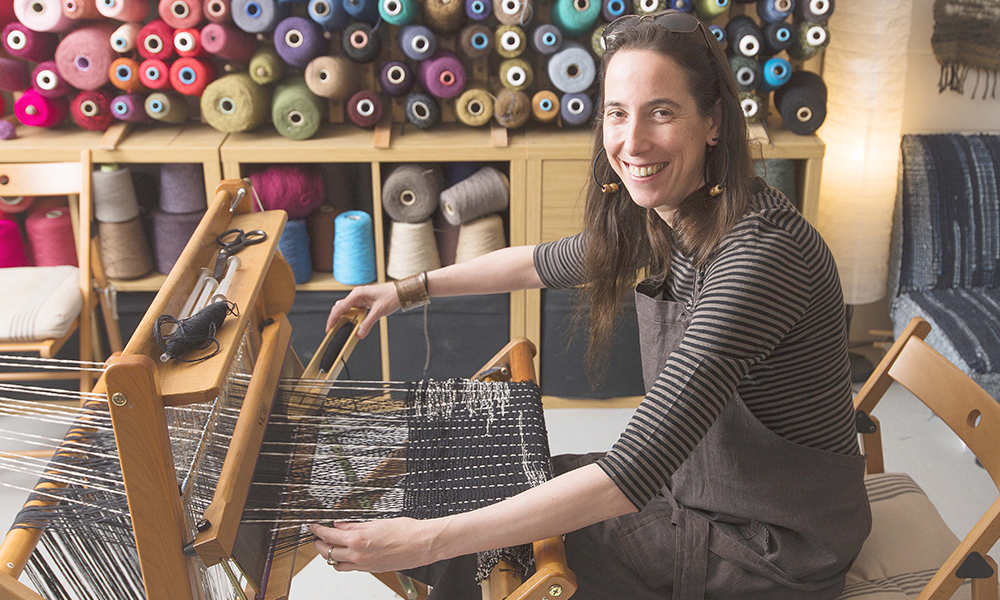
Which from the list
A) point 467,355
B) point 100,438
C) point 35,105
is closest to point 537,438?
point 100,438

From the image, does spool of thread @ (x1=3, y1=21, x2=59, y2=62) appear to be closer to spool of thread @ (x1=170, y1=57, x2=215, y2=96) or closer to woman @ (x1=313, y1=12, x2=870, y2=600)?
spool of thread @ (x1=170, y1=57, x2=215, y2=96)

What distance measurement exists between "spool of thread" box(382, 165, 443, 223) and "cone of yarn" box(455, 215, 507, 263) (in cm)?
13

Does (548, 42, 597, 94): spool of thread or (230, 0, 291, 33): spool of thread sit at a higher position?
(230, 0, 291, 33): spool of thread

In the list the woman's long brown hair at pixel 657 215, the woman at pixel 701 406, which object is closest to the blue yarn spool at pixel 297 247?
the woman's long brown hair at pixel 657 215

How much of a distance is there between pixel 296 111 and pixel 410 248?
518mm

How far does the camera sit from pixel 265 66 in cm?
252

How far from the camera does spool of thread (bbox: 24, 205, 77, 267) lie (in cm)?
258

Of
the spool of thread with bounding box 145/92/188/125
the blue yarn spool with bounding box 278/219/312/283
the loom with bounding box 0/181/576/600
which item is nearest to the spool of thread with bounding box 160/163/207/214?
the spool of thread with bounding box 145/92/188/125

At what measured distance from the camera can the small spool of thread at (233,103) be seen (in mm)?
2480

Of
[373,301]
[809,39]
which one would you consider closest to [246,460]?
[373,301]

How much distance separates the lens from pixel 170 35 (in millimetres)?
2496

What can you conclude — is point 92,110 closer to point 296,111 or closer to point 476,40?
point 296,111

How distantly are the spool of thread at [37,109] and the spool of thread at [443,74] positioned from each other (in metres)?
1.11

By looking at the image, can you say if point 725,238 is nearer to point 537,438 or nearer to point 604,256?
point 604,256
